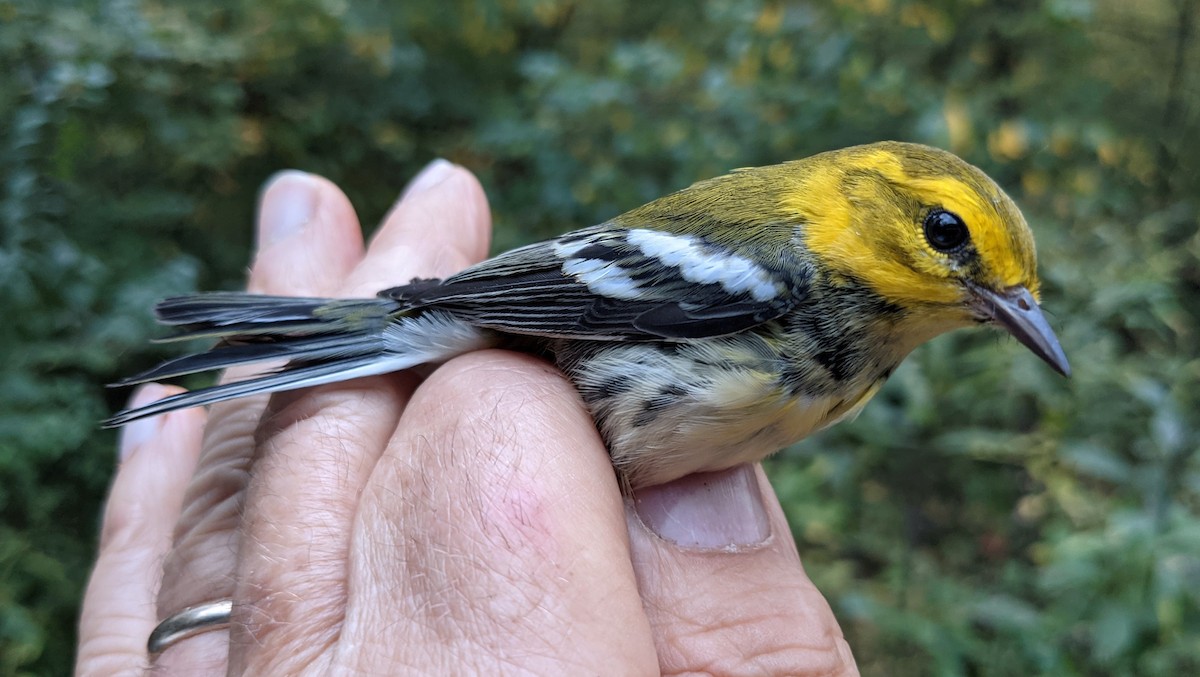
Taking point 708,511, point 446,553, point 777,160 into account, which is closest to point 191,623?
point 446,553

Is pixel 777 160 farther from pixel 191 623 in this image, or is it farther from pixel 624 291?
pixel 191 623

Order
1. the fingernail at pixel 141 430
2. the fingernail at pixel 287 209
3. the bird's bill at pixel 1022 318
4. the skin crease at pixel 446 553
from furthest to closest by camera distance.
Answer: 1. the fingernail at pixel 287 209
2. the fingernail at pixel 141 430
3. the bird's bill at pixel 1022 318
4. the skin crease at pixel 446 553

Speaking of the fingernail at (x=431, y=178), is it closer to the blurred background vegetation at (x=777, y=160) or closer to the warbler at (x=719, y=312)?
the warbler at (x=719, y=312)

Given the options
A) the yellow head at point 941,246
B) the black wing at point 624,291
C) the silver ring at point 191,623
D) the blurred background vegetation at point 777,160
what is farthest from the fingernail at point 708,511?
the blurred background vegetation at point 777,160

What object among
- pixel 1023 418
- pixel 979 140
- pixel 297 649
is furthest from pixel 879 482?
pixel 297 649

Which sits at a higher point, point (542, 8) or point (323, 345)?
point (542, 8)

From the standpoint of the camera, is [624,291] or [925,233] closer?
[925,233]

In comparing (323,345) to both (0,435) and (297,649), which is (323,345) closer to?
(297,649)
